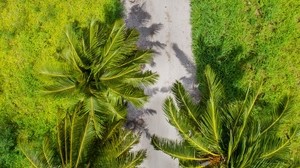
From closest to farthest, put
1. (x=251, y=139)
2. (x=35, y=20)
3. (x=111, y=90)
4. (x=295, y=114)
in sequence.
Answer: (x=251, y=139), (x=111, y=90), (x=295, y=114), (x=35, y=20)

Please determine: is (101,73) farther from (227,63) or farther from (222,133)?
(227,63)

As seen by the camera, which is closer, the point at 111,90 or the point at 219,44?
the point at 111,90

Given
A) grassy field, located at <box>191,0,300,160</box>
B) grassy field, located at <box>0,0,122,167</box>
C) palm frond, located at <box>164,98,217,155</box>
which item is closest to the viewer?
palm frond, located at <box>164,98,217,155</box>

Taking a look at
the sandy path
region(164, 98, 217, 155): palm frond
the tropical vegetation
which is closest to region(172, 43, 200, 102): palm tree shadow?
the sandy path

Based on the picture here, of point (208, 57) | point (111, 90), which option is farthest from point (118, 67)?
point (208, 57)

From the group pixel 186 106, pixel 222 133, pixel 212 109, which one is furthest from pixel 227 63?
pixel 212 109

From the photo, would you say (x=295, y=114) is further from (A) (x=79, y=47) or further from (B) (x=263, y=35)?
(A) (x=79, y=47)

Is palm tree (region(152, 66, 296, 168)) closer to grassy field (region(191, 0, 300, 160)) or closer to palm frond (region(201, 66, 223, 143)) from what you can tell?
palm frond (region(201, 66, 223, 143))
